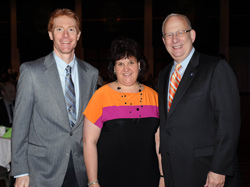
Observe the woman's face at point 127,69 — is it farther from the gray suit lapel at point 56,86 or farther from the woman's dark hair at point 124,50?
the gray suit lapel at point 56,86

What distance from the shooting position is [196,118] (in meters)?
2.01

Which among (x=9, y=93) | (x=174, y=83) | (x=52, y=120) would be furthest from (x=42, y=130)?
(x=9, y=93)

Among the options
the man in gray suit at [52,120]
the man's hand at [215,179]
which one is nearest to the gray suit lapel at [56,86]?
the man in gray suit at [52,120]

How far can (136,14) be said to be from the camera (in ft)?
49.1

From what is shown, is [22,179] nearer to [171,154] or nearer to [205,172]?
[171,154]

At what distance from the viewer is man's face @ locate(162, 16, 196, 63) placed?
2205mm

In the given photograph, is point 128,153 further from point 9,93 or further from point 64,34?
point 9,93

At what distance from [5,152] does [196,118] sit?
2.47m

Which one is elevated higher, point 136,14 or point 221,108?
point 136,14

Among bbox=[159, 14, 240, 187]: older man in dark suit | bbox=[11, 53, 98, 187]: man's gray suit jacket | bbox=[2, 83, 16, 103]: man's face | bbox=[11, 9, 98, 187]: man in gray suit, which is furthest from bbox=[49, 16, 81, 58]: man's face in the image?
bbox=[2, 83, 16, 103]: man's face

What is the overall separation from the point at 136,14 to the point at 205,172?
540 inches

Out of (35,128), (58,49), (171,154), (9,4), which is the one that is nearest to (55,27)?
(58,49)

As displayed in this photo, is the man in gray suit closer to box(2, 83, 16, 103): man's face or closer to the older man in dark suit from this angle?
the older man in dark suit

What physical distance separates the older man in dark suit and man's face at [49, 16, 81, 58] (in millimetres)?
729
